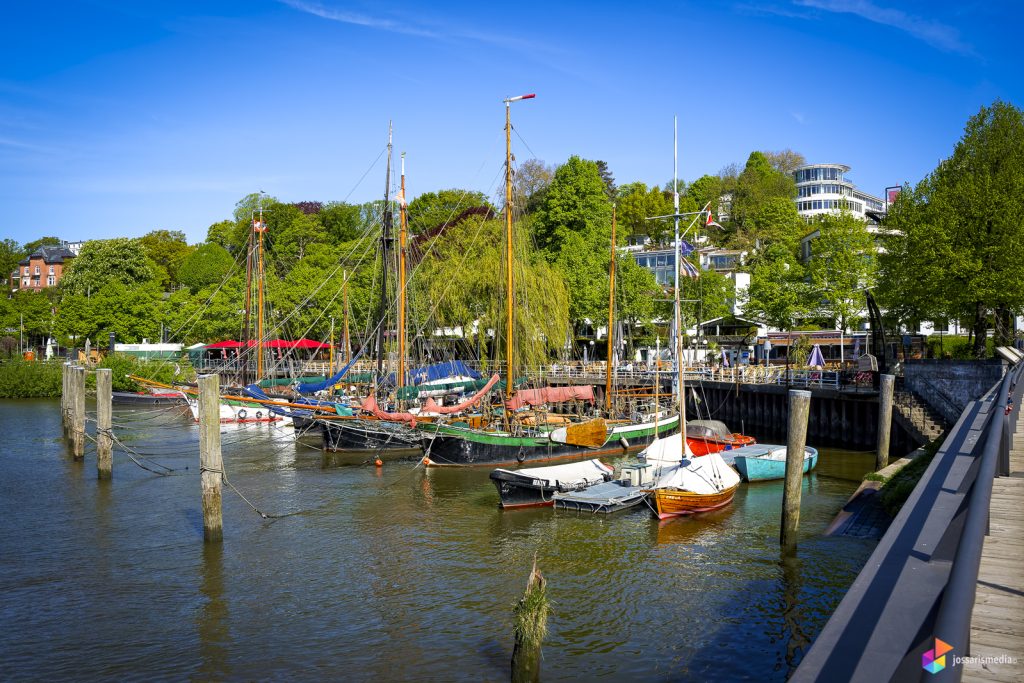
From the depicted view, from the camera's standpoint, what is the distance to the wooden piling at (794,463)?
750 inches

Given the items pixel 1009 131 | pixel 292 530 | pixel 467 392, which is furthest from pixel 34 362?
pixel 1009 131

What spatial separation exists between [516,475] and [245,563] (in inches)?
360

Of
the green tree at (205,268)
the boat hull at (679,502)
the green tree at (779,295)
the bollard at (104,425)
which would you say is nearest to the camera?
the boat hull at (679,502)

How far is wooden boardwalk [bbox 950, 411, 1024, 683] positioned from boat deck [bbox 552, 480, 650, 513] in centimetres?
1578

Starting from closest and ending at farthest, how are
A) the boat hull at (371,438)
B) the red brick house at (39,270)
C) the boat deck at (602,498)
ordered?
the boat deck at (602,498) < the boat hull at (371,438) < the red brick house at (39,270)

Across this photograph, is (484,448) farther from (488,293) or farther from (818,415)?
(488,293)

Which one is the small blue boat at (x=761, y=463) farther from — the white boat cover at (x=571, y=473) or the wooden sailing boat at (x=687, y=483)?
the white boat cover at (x=571, y=473)

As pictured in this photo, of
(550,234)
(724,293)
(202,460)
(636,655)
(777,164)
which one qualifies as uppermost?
(777,164)

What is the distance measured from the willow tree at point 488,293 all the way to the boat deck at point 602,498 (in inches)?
713

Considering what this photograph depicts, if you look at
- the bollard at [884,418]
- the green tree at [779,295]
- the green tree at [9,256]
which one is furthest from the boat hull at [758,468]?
the green tree at [9,256]

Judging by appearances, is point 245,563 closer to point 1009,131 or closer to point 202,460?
point 202,460

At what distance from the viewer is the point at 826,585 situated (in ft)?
57.8

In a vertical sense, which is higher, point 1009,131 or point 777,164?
point 777,164

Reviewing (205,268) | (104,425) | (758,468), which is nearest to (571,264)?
(758,468)
